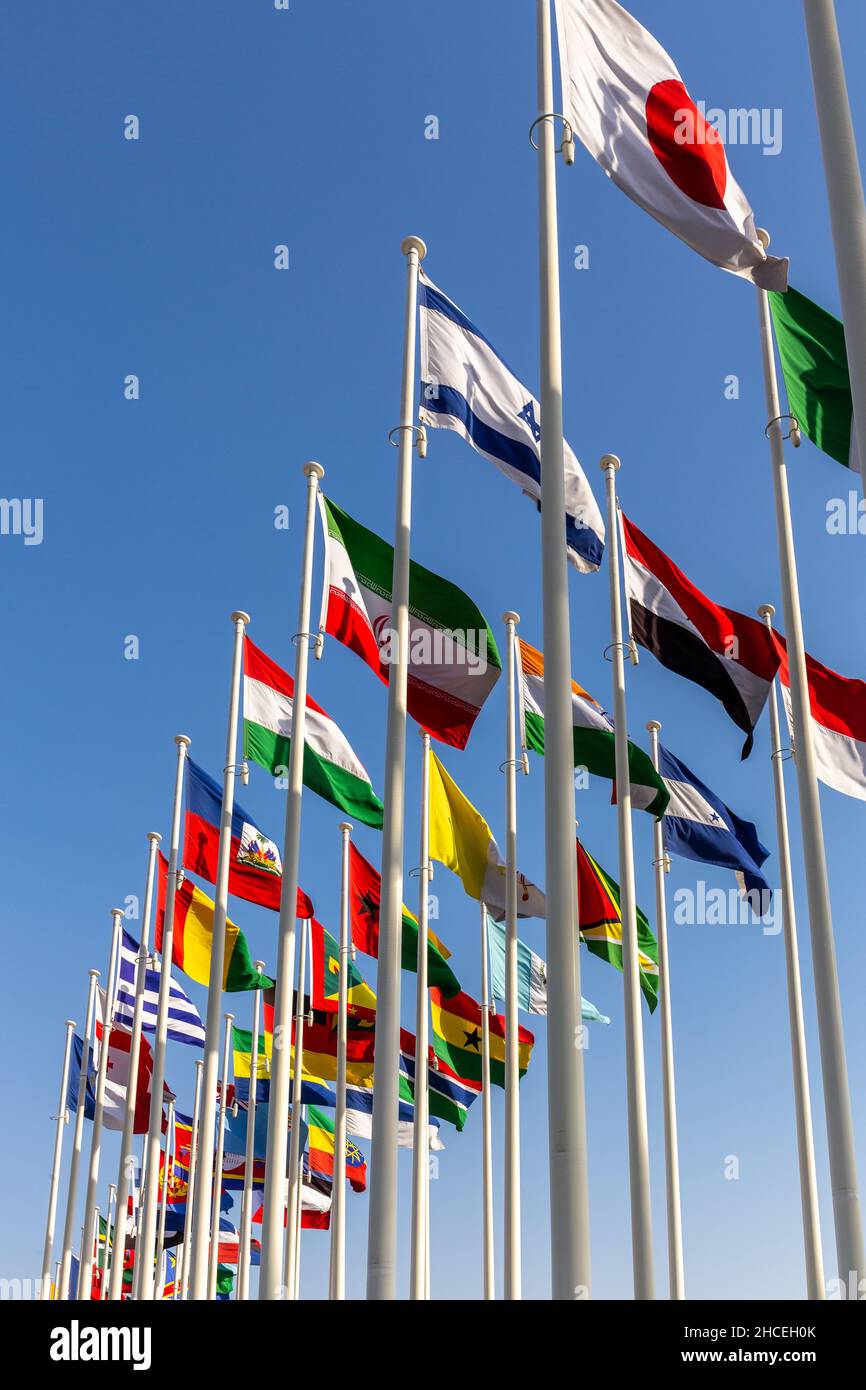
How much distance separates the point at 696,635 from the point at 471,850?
674 cm

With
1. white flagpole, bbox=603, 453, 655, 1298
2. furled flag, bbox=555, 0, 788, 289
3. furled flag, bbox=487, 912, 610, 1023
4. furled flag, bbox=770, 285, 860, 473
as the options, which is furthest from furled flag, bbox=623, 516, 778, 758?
furled flag, bbox=487, 912, 610, 1023

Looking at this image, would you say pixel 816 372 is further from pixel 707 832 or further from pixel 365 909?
pixel 365 909

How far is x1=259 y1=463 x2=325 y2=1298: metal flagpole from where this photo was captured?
1728 cm

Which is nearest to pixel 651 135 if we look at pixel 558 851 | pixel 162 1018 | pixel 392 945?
pixel 558 851

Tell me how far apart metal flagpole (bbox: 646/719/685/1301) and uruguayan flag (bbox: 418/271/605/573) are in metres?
6.83

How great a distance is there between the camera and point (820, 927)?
44.3 ft

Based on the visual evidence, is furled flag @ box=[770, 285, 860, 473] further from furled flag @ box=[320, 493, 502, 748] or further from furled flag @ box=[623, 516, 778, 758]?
furled flag @ box=[320, 493, 502, 748]

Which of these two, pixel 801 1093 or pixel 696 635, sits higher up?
pixel 696 635

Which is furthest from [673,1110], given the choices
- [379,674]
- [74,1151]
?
[74,1151]

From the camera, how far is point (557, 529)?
11.2 meters

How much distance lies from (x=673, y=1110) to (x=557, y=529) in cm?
1583

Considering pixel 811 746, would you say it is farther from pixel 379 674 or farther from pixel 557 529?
pixel 379 674

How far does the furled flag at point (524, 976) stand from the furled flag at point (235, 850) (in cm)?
487

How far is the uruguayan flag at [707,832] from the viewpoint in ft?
75.6
